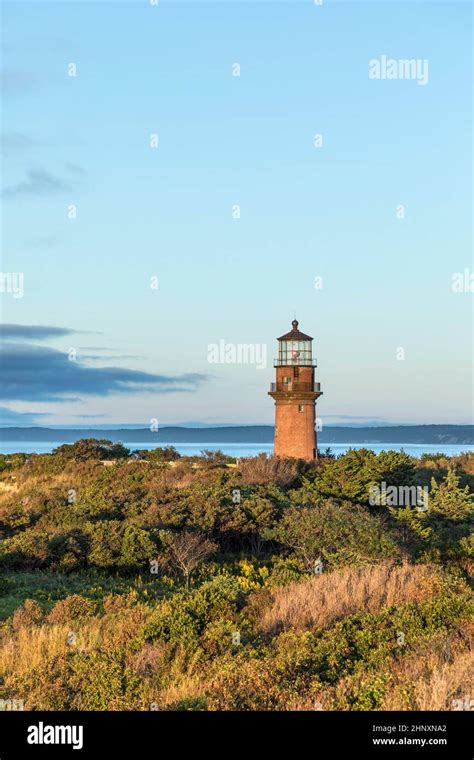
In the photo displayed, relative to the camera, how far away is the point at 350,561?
16266 mm

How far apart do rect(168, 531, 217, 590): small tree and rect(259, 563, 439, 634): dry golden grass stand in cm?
341

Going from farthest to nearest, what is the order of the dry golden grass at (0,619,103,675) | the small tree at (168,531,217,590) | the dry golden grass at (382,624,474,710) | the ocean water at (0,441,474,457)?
1. the ocean water at (0,441,474,457)
2. the small tree at (168,531,217,590)
3. the dry golden grass at (0,619,103,675)
4. the dry golden grass at (382,624,474,710)

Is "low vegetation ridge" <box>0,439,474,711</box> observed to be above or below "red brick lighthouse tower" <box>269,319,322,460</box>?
below

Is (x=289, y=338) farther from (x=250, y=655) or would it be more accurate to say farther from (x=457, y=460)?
(x=250, y=655)

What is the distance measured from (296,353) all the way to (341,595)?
23.5m

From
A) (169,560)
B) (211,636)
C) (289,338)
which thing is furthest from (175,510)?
(289,338)

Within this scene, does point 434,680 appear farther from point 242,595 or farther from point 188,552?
point 188,552

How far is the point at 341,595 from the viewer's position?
12.0 metres

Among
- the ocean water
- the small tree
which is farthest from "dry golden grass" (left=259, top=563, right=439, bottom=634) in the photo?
the ocean water

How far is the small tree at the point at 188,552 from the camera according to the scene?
52.9ft

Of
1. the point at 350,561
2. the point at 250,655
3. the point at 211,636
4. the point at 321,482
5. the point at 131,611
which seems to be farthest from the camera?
the point at 321,482

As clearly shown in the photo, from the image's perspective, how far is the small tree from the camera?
16.1 m

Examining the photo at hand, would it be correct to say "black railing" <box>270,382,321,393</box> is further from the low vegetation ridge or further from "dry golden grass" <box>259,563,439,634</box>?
"dry golden grass" <box>259,563,439,634</box>
